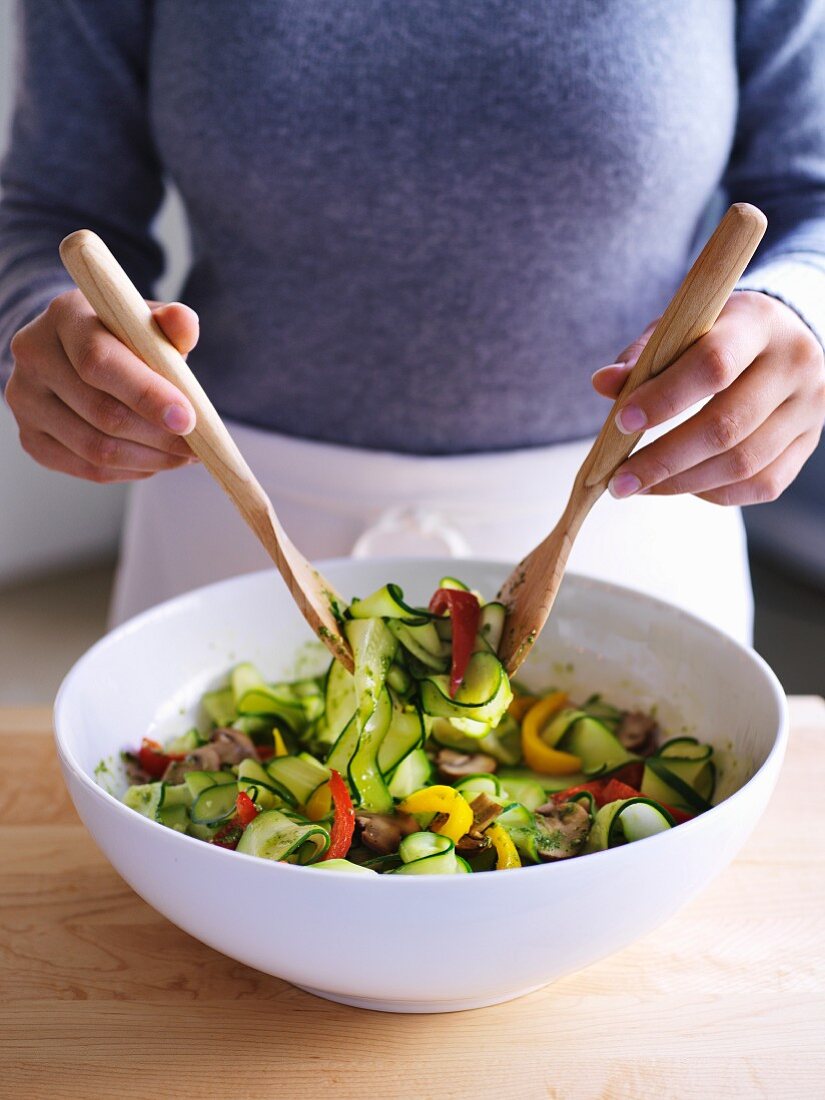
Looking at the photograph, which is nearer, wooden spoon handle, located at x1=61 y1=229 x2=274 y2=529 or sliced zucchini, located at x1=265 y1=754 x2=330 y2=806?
wooden spoon handle, located at x1=61 y1=229 x2=274 y2=529

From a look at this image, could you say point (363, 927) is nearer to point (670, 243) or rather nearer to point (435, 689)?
point (435, 689)

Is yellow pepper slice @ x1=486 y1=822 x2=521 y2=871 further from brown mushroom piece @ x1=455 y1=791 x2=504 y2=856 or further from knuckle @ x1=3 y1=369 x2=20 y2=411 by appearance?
knuckle @ x1=3 y1=369 x2=20 y2=411

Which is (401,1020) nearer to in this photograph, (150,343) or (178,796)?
(178,796)

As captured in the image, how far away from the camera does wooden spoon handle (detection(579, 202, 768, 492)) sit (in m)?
0.69

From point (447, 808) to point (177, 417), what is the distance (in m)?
0.36

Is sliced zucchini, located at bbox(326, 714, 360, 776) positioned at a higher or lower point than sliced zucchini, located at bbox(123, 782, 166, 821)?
higher

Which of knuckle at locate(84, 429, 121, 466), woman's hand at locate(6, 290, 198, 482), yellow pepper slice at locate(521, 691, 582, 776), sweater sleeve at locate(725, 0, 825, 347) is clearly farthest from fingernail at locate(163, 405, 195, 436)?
sweater sleeve at locate(725, 0, 825, 347)

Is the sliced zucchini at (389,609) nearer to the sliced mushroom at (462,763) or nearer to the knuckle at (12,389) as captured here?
the sliced mushroom at (462,763)

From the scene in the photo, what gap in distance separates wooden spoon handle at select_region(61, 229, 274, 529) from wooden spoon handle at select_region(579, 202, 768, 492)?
0.90 feet

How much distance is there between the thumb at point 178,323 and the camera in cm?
79

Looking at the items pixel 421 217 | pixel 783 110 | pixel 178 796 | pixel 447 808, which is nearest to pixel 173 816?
pixel 178 796

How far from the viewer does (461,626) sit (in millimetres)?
952

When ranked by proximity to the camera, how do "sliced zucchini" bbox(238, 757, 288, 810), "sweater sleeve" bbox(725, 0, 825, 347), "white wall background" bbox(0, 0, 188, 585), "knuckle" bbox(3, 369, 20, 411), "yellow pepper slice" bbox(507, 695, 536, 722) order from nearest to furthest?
"sliced zucchini" bbox(238, 757, 288, 810), "knuckle" bbox(3, 369, 20, 411), "yellow pepper slice" bbox(507, 695, 536, 722), "sweater sleeve" bbox(725, 0, 825, 347), "white wall background" bbox(0, 0, 188, 585)

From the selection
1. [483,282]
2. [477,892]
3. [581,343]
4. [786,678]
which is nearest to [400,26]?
[483,282]
